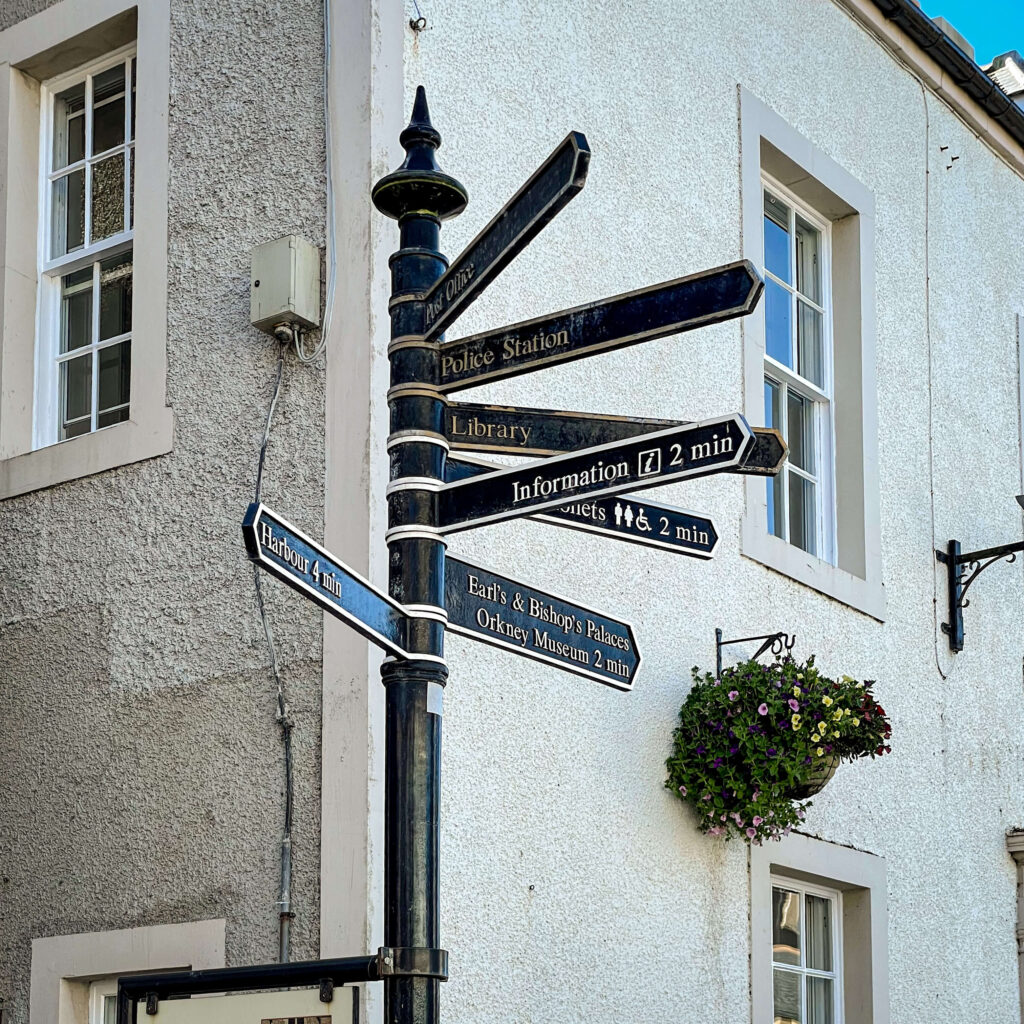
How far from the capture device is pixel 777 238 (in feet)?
32.3

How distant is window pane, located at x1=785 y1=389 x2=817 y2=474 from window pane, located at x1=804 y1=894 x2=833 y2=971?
2.28 meters

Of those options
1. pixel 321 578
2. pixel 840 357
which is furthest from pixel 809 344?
pixel 321 578

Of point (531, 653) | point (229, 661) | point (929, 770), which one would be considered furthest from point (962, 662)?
point (531, 653)

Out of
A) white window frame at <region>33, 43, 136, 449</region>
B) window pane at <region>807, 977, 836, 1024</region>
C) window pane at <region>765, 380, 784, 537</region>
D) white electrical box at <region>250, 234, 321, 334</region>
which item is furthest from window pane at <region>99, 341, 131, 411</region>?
window pane at <region>807, 977, 836, 1024</region>

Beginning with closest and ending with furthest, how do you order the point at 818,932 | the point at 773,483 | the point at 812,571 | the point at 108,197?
the point at 108,197, the point at 818,932, the point at 812,571, the point at 773,483

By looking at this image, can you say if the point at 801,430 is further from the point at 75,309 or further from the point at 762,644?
the point at 75,309

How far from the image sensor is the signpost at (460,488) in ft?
14.0

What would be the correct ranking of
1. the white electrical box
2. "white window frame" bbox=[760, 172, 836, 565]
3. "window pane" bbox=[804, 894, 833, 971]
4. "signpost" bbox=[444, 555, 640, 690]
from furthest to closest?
"white window frame" bbox=[760, 172, 836, 565], "window pane" bbox=[804, 894, 833, 971], the white electrical box, "signpost" bbox=[444, 555, 640, 690]

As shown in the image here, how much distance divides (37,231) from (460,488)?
4.51m

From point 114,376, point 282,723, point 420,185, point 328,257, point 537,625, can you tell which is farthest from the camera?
point 114,376

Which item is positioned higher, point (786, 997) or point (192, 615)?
point (192, 615)

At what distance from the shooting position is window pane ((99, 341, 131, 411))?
805cm

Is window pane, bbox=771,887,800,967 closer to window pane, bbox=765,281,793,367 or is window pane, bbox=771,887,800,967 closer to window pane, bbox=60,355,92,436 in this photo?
window pane, bbox=765,281,793,367

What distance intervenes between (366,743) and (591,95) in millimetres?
3313
